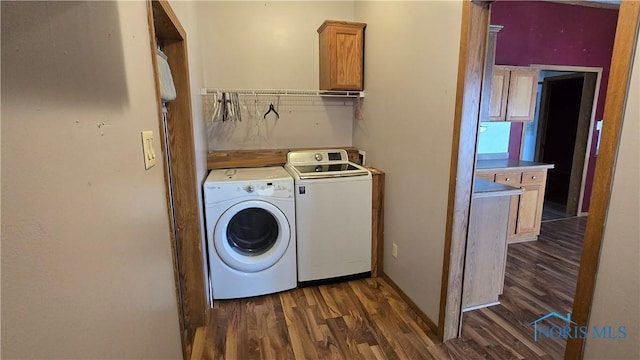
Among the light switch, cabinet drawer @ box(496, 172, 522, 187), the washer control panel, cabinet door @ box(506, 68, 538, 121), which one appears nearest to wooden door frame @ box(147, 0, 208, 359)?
the washer control panel

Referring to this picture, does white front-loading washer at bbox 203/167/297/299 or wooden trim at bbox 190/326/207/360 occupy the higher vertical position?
white front-loading washer at bbox 203/167/297/299

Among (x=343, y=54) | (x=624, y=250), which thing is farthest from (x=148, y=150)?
(x=343, y=54)

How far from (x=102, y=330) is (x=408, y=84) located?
2.10 meters

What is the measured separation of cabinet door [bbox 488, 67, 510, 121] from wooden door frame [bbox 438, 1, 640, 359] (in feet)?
6.22

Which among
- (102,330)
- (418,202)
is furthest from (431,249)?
(102,330)

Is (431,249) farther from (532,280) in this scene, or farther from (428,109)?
(532,280)

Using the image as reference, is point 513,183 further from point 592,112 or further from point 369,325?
point 369,325

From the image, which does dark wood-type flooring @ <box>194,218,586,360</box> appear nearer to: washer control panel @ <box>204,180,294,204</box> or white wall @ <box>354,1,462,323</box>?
white wall @ <box>354,1,462,323</box>

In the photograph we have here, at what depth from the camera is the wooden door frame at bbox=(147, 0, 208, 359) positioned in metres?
1.75

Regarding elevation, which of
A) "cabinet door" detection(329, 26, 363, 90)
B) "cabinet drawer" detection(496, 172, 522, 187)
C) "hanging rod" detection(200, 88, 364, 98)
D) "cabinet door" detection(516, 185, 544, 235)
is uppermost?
"cabinet door" detection(329, 26, 363, 90)

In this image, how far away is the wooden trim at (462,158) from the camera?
1.60m

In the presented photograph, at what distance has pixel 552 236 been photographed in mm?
3613

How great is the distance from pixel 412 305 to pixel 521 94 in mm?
2627

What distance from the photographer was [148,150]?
3.35ft
